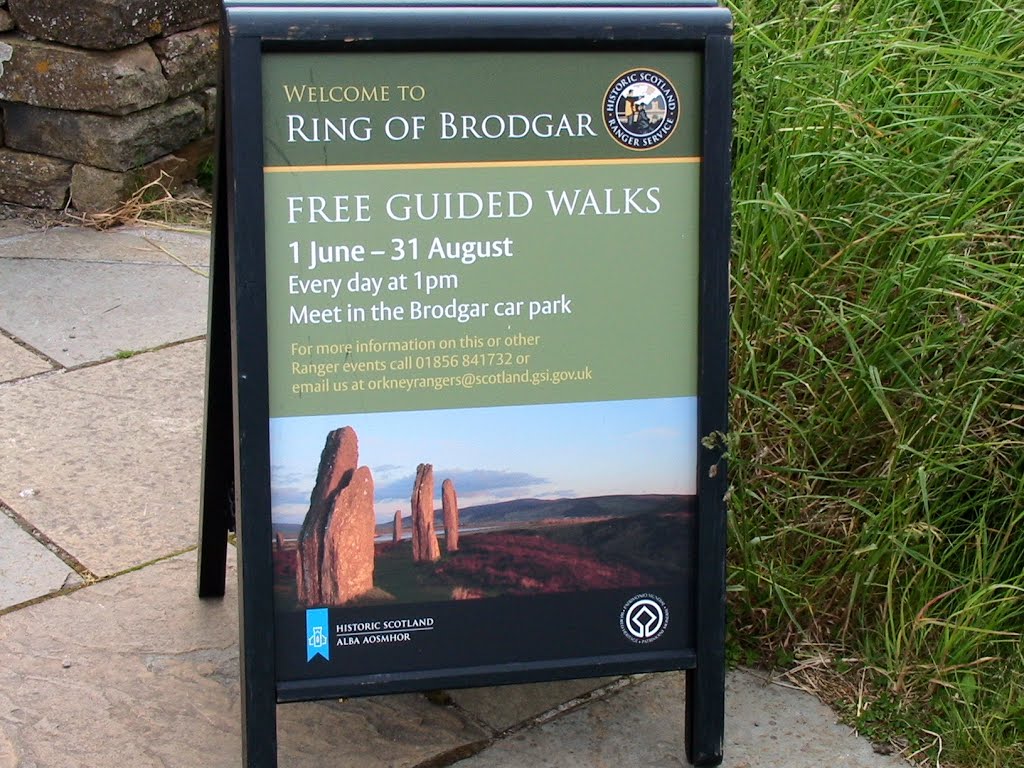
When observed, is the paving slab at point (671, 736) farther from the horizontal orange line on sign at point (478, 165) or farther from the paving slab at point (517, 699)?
the horizontal orange line on sign at point (478, 165)

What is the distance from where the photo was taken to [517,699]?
10.6 ft

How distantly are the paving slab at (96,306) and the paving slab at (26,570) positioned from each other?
1.15 m

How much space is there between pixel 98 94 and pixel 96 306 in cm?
100

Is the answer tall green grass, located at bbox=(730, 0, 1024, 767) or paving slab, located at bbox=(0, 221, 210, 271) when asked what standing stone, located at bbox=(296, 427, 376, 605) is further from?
paving slab, located at bbox=(0, 221, 210, 271)

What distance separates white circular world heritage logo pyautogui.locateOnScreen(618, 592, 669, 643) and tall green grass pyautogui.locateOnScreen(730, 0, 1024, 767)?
48 centimetres

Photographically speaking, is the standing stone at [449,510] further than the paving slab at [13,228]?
No

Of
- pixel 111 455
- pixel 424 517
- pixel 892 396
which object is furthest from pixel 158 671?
pixel 892 396

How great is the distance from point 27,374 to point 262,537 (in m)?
2.37

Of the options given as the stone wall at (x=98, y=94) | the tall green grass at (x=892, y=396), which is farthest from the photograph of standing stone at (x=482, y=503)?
the stone wall at (x=98, y=94)

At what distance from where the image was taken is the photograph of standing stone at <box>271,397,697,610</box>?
2648 millimetres

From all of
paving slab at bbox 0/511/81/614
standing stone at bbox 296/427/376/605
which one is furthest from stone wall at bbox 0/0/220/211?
standing stone at bbox 296/427/376/605

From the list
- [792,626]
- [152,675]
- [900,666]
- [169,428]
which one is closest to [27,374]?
[169,428]

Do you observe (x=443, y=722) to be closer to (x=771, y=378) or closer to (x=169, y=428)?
(x=771, y=378)

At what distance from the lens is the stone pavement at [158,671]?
303cm
